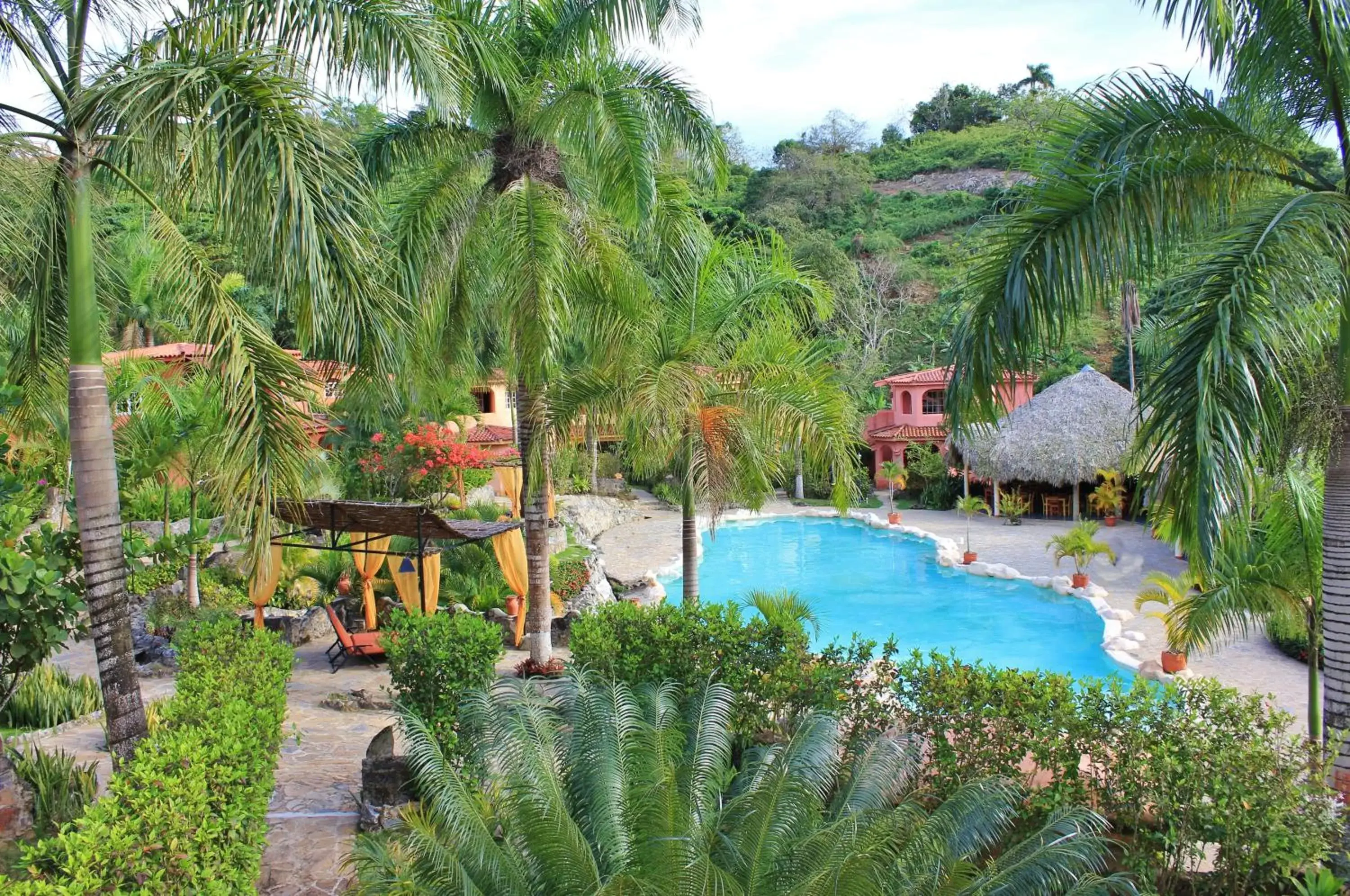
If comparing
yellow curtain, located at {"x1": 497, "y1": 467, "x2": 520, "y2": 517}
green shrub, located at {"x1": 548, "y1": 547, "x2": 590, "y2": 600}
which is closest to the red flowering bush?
yellow curtain, located at {"x1": 497, "y1": 467, "x2": 520, "y2": 517}

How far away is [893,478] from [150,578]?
2161cm

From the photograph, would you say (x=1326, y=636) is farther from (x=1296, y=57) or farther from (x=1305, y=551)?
(x=1296, y=57)

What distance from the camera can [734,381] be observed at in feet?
34.1

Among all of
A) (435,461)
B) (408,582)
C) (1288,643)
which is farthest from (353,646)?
(1288,643)

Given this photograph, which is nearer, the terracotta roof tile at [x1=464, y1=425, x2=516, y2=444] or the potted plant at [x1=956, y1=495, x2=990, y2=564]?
the potted plant at [x1=956, y1=495, x2=990, y2=564]

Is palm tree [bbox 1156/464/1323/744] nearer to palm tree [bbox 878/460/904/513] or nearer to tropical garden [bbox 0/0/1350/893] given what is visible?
tropical garden [bbox 0/0/1350/893]

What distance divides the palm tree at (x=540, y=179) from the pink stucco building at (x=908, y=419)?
21164 mm

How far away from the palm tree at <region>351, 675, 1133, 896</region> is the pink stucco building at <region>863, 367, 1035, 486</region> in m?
23.8

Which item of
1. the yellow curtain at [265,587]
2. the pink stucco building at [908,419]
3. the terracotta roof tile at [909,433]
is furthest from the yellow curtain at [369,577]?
the terracotta roof tile at [909,433]

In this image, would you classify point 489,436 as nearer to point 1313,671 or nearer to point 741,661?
point 741,661

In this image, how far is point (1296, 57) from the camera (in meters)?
5.12

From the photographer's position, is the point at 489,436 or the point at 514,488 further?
the point at 489,436

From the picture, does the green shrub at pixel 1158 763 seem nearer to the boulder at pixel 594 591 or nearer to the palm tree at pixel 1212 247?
the palm tree at pixel 1212 247

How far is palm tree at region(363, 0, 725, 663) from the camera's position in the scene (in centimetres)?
830
